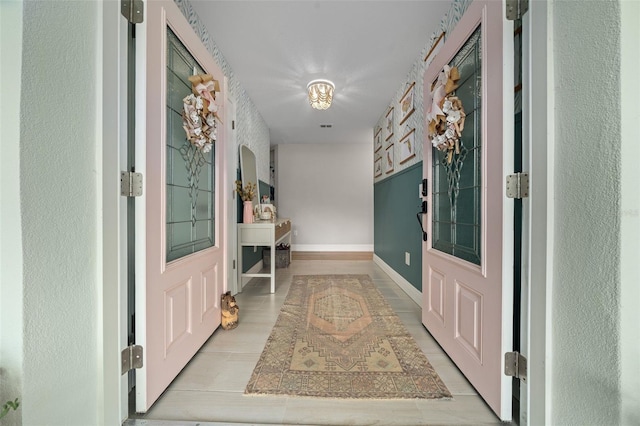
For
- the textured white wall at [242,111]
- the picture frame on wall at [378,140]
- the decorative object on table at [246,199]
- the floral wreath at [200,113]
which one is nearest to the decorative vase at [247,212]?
the decorative object on table at [246,199]

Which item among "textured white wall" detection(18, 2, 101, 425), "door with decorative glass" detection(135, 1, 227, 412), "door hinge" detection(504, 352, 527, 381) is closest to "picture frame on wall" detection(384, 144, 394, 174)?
"door with decorative glass" detection(135, 1, 227, 412)

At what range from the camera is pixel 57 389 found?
795 mm

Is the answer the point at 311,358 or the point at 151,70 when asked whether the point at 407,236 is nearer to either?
the point at 311,358

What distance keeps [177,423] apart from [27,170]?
1.04 meters

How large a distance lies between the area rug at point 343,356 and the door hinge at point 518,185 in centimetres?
95

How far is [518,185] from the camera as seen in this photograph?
965mm

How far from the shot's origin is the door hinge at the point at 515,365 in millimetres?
963

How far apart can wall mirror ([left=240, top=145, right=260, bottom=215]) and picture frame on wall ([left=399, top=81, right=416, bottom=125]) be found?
6.05 ft

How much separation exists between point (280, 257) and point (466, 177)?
10.2ft

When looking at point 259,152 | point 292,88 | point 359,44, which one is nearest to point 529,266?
point 359,44

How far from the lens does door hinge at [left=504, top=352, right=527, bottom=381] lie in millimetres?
963

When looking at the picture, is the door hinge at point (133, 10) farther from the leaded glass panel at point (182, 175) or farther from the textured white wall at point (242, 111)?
the textured white wall at point (242, 111)

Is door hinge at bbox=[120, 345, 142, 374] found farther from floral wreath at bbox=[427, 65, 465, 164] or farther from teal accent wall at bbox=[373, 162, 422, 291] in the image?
teal accent wall at bbox=[373, 162, 422, 291]

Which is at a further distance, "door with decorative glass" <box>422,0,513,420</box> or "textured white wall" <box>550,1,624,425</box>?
"door with decorative glass" <box>422,0,513,420</box>
